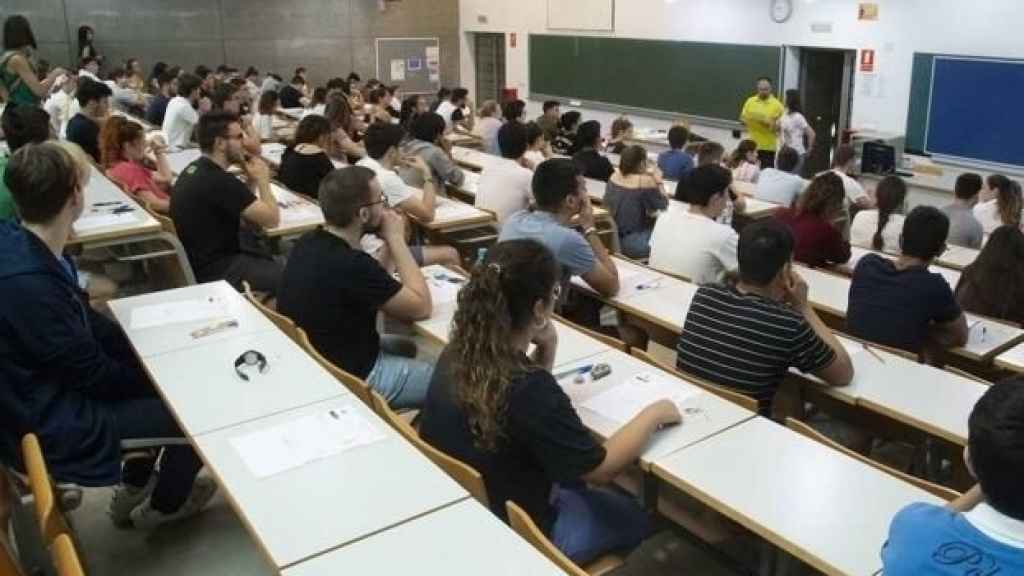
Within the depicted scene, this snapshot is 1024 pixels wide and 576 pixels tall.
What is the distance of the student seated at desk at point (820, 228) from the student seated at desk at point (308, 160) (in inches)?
129

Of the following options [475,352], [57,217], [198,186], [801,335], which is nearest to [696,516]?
[801,335]

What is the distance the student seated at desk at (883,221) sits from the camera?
5.36 metres

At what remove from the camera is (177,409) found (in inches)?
107

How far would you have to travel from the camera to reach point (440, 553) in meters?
1.99

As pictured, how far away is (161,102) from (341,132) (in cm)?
357

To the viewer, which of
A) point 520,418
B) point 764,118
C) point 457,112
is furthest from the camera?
point 457,112

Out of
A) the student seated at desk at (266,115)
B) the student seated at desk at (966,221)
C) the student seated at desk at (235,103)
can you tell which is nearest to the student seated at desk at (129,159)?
the student seated at desk at (235,103)

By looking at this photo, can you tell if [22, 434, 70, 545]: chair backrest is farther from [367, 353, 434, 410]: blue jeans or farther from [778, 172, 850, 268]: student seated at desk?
[778, 172, 850, 268]: student seated at desk

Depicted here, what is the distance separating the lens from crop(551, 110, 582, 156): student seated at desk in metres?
8.99

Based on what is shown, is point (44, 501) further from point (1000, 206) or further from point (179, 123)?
point (179, 123)

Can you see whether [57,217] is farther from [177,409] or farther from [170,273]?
[170,273]

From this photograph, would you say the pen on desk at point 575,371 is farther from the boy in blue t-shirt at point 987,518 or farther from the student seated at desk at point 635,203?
the student seated at desk at point 635,203

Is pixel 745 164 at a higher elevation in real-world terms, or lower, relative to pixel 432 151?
lower

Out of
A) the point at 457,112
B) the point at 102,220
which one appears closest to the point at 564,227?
the point at 102,220
